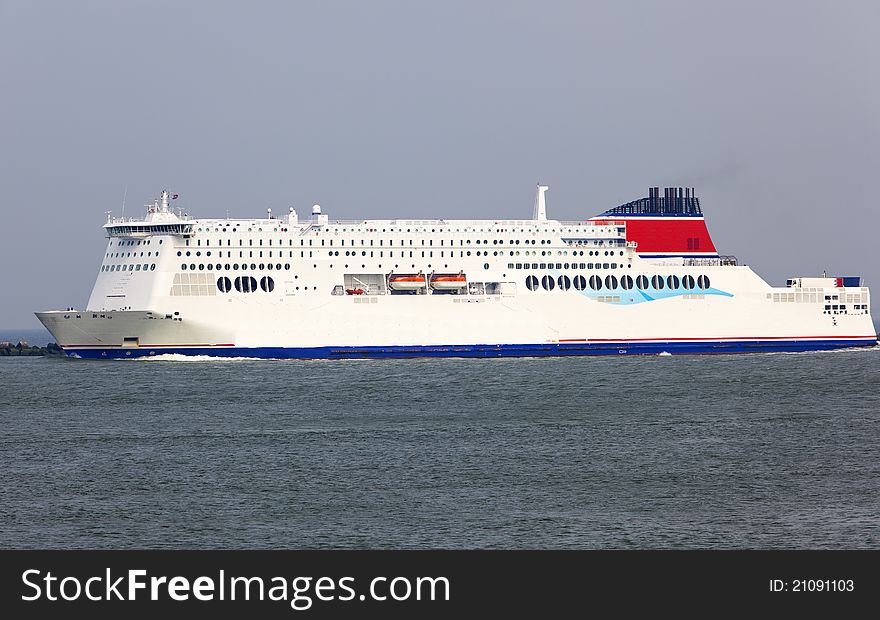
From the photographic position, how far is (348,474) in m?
22.7

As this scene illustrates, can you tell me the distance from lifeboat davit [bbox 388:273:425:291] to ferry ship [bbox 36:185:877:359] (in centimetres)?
7

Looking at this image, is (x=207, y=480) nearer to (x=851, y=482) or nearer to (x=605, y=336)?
(x=851, y=482)

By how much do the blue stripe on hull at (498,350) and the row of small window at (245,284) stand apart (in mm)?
2160

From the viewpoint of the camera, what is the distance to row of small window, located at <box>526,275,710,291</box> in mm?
47844

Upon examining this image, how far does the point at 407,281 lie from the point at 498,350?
424 cm

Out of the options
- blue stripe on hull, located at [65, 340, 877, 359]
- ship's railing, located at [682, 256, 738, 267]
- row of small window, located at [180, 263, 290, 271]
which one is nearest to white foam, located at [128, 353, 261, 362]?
Answer: blue stripe on hull, located at [65, 340, 877, 359]

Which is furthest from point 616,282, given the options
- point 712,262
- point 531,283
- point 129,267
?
point 129,267

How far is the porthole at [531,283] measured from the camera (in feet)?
156

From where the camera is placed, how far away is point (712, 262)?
5019cm

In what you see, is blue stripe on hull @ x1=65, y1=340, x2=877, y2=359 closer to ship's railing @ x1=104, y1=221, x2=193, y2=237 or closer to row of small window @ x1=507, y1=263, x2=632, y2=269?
row of small window @ x1=507, y1=263, x2=632, y2=269

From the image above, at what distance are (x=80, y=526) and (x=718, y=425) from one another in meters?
15.9

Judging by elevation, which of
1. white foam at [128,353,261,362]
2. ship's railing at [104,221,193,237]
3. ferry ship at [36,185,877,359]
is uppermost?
ship's railing at [104,221,193,237]

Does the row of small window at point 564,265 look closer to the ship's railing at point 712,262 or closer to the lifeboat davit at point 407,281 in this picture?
the ship's railing at point 712,262
